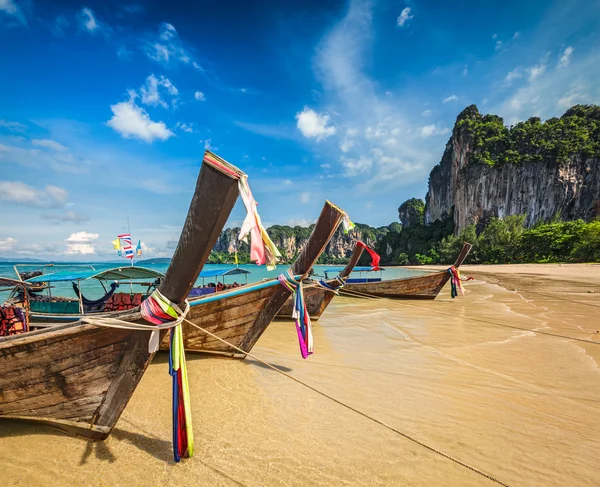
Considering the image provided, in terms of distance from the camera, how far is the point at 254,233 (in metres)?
2.42

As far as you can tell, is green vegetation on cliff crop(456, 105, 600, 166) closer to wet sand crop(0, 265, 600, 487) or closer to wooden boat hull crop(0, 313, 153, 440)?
wet sand crop(0, 265, 600, 487)

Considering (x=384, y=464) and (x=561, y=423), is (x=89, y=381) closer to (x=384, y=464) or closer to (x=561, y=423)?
(x=384, y=464)

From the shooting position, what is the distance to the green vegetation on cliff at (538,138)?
182 ft

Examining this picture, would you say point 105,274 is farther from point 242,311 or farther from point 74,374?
point 74,374

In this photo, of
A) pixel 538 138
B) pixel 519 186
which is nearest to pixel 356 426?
pixel 519 186

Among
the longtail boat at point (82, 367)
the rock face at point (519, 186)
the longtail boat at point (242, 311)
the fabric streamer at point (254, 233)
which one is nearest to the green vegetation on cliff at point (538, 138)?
the rock face at point (519, 186)

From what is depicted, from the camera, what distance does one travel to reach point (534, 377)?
511 cm

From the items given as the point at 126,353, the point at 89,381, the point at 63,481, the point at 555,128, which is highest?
the point at 555,128

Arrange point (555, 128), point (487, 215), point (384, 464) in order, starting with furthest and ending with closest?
point (487, 215), point (555, 128), point (384, 464)

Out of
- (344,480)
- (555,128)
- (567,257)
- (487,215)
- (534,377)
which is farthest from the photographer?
(487,215)

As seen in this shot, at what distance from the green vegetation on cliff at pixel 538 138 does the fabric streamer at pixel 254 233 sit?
74.7m

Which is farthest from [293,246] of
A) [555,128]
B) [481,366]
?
[481,366]

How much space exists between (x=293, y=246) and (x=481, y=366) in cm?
15319

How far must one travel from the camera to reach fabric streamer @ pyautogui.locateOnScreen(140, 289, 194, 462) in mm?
2738
